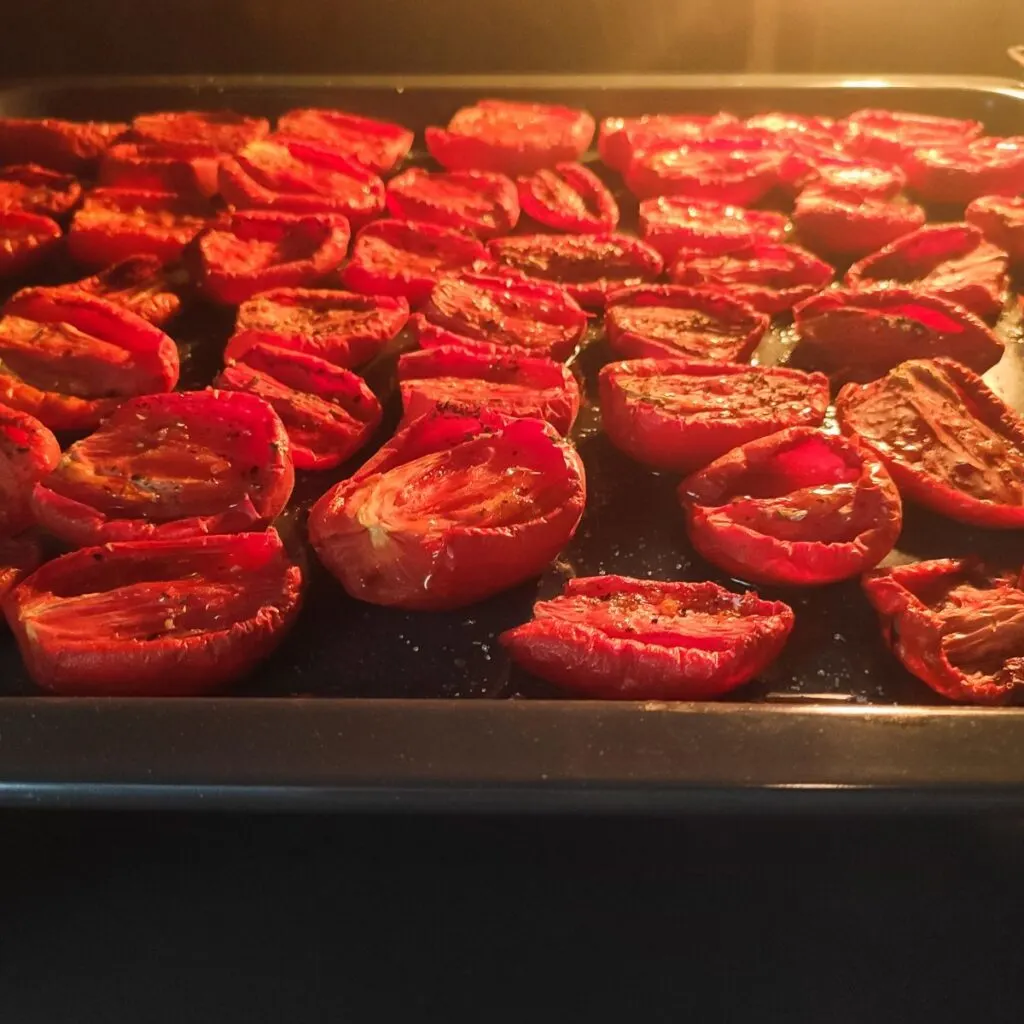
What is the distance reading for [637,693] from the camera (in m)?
1.29

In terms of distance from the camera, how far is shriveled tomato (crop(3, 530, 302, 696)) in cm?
127

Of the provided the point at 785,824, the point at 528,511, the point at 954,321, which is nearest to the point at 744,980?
the point at 785,824

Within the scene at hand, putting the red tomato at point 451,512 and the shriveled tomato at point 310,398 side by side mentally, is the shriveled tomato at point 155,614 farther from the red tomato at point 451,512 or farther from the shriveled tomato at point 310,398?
the shriveled tomato at point 310,398

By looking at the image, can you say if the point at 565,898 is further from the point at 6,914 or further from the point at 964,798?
the point at 6,914

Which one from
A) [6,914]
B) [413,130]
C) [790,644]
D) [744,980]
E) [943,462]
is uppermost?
[413,130]

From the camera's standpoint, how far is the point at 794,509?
5.06ft

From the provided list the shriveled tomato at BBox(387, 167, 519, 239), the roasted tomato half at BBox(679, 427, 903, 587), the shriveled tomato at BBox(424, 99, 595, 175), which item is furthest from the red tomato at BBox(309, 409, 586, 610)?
the shriveled tomato at BBox(424, 99, 595, 175)

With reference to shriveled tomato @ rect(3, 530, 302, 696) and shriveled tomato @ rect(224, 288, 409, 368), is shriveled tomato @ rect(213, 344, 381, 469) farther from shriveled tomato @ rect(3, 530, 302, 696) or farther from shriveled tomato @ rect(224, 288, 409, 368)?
shriveled tomato @ rect(3, 530, 302, 696)

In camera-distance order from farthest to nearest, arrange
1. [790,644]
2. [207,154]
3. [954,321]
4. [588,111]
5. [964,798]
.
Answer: [588,111] < [207,154] < [954,321] < [790,644] < [964,798]

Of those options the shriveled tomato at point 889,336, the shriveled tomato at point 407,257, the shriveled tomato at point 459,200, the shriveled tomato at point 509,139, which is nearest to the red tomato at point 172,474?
the shriveled tomato at point 407,257

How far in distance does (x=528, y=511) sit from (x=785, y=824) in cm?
56

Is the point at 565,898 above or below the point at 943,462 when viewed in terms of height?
below

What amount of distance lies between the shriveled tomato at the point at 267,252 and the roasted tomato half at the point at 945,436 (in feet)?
3.64

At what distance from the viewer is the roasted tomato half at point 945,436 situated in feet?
5.27
